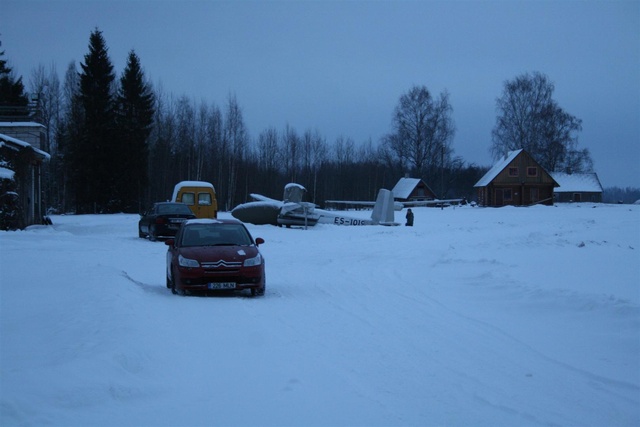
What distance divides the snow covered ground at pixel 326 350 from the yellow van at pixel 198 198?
56.5 feet

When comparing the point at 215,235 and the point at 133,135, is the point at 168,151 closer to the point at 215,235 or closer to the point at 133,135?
the point at 133,135

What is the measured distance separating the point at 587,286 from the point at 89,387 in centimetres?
952

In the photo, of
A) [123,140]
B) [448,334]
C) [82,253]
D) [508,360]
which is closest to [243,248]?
[448,334]

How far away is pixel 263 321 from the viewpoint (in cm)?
934

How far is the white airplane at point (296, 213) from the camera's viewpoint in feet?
111

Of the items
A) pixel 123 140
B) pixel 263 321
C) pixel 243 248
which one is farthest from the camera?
pixel 123 140

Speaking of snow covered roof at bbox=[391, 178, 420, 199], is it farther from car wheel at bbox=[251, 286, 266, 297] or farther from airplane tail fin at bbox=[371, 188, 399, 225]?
car wheel at bbox=[251, 286, 266, 297]

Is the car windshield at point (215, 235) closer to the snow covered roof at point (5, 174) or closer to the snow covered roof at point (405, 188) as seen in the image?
the snow covered roof at point (5, 174)

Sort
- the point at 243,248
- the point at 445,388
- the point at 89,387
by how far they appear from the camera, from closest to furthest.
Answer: the point at 89,387, the point at 445,388, the point at 243,248

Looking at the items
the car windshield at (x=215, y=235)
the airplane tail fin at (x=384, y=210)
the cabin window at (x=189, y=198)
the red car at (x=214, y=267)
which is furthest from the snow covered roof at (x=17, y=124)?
the red car at (x=214, y=267)

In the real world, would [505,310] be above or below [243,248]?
below

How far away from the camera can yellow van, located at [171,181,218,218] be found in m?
31.4

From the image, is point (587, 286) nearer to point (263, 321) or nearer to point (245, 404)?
point (263, 321)

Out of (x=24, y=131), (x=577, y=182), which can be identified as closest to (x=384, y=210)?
(x=24, y=131)
